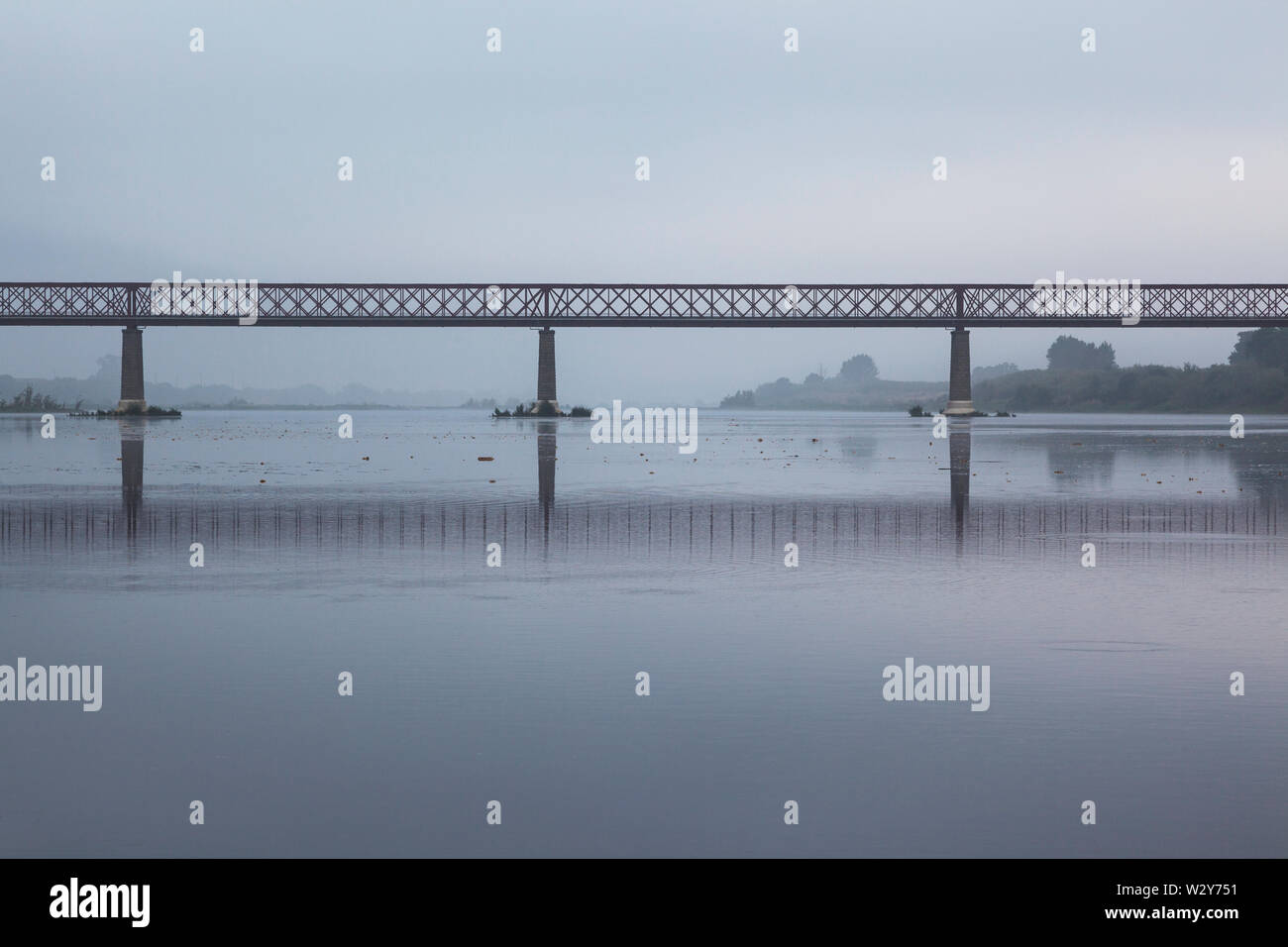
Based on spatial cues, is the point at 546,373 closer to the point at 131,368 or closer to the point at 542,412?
the point at 542,412

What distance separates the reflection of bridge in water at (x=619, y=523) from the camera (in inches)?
853

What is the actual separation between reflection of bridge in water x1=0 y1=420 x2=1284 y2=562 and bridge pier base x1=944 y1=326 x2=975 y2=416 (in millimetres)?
126002

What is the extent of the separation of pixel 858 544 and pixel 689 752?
1346 centimetres

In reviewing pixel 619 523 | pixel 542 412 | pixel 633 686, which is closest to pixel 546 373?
pixel 542 412

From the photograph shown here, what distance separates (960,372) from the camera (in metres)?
158

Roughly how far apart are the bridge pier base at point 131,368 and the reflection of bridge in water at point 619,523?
4856 inches

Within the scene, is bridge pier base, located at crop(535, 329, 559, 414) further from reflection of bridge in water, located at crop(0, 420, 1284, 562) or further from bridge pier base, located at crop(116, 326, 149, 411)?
reflection of bridge in water, located at crop(0, 420, 1284, 562)

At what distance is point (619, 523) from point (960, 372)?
13712 centimetres

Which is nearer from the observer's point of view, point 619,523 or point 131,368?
point 619,523

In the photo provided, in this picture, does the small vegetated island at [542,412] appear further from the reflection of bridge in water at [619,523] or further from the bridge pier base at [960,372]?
the reflection of bridge in water at [619,523]

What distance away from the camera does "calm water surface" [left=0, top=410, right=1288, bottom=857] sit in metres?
7.57

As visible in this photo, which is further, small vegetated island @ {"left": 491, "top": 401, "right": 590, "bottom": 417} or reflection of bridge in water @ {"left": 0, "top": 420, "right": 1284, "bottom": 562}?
small vegetated island @ {"left": 491, "top": 401, "right": 590, "bottom": 417}

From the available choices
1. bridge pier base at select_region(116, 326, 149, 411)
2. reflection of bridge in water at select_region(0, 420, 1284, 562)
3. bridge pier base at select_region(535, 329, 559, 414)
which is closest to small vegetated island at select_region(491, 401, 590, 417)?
bridge pier base at select_region(535, 329, 559, 414)

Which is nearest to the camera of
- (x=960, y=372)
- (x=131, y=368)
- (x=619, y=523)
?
(x=619, y=523)
